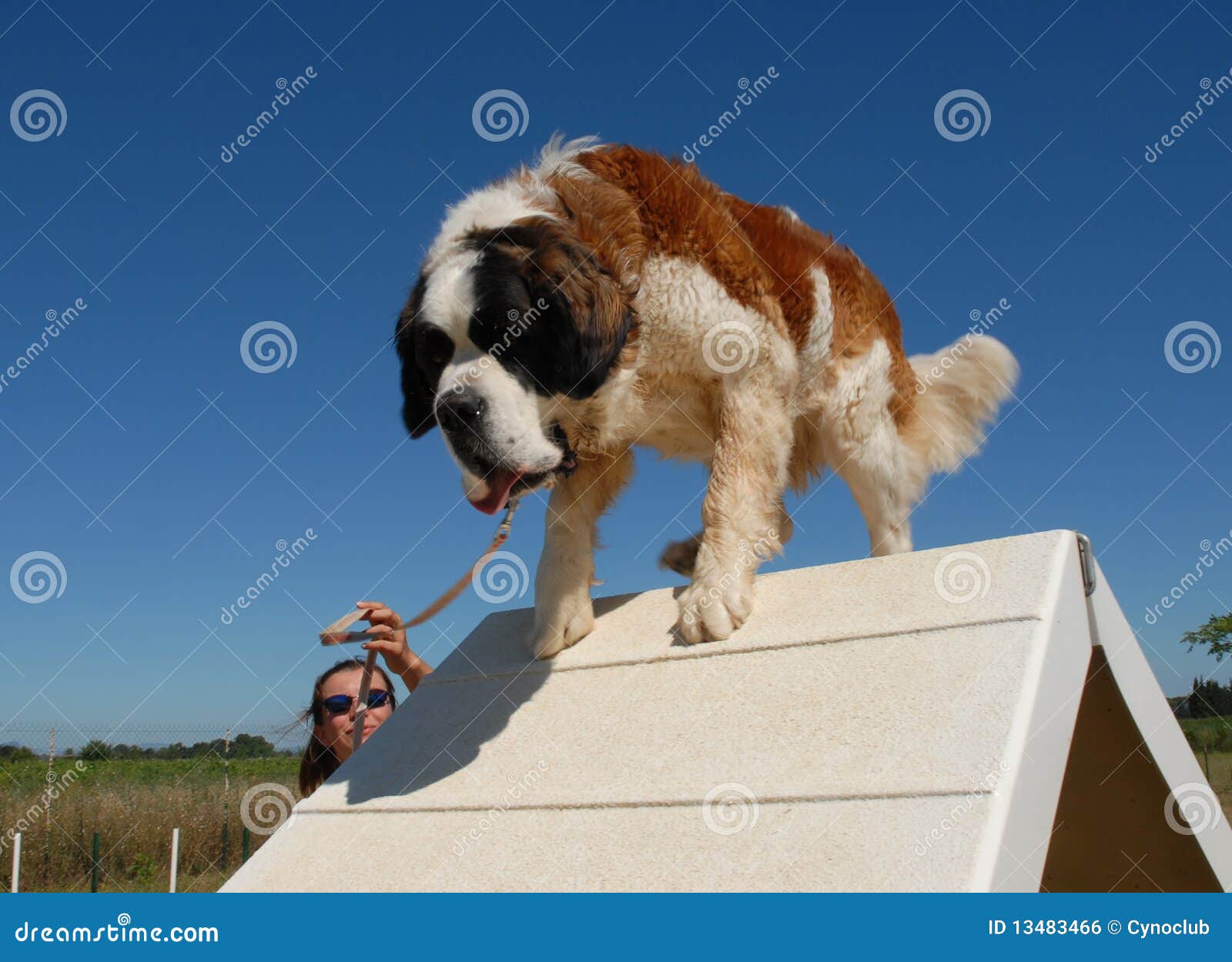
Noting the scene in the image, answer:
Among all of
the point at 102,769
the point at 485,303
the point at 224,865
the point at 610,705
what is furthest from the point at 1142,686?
the point at 102,769

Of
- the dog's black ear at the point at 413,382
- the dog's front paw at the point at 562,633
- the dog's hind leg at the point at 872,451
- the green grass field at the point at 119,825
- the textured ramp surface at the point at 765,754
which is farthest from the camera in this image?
the green grass field at the point at 119,825

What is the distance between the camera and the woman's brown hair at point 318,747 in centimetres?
452

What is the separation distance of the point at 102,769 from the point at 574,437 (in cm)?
1013

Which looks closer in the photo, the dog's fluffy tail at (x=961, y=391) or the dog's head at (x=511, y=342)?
the dog's head at (x=511, y=342)

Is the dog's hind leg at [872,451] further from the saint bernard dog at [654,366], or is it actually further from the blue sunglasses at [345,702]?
the blue sunglasses at [345,702]

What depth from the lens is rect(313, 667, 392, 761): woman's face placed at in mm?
4430

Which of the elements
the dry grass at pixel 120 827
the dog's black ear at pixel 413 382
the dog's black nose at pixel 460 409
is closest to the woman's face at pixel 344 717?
the dog's black ear at pixel 413 382

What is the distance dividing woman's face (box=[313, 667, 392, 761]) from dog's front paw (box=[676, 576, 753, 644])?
1660mm

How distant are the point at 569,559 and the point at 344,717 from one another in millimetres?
1418

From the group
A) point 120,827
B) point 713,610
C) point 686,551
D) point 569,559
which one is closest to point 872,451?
point 686,551

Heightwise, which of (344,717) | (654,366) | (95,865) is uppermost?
(654,366)

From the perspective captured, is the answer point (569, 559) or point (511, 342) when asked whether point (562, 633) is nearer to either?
point (569, 559)

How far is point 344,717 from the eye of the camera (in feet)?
14.6

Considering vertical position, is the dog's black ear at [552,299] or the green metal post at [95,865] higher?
the dog's black ear at [552,299]
